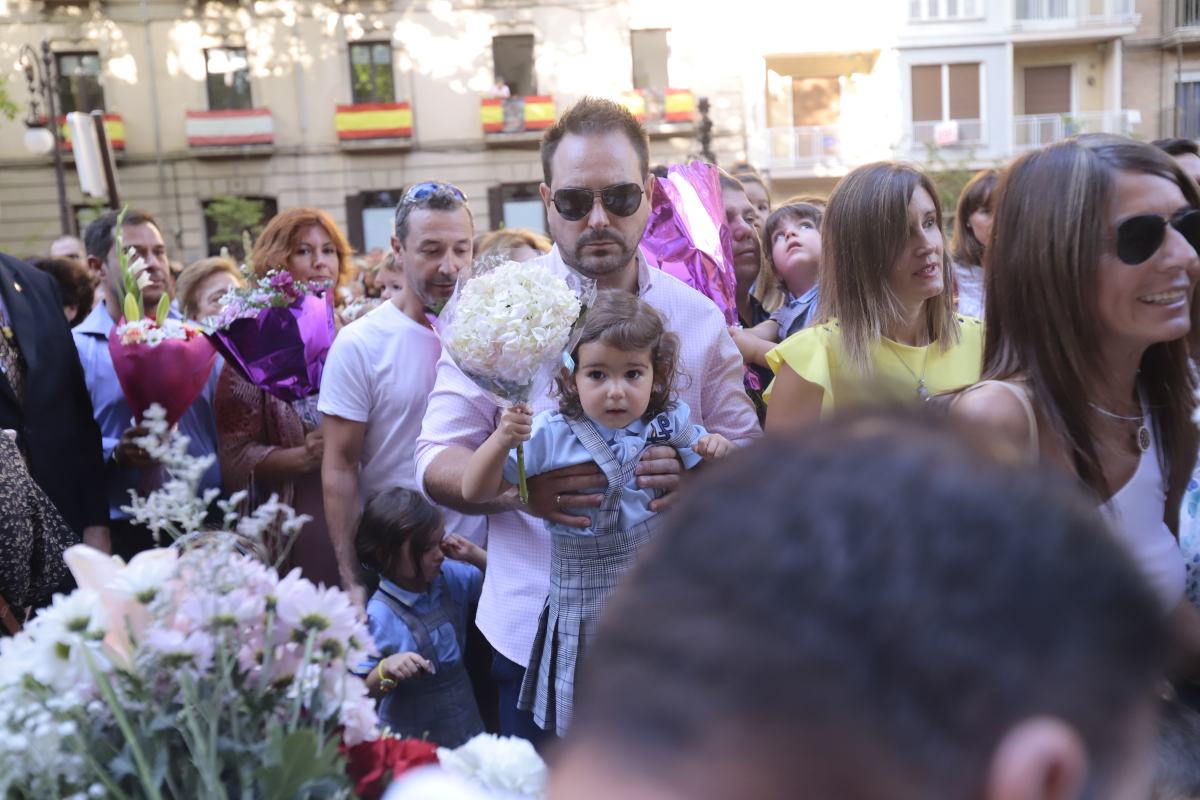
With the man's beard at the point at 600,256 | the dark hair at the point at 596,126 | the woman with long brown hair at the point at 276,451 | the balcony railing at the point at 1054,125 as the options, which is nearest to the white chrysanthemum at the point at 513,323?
the man's beard at the point at 600,256

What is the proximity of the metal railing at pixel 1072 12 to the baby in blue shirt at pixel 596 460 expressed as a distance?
90.8 ft

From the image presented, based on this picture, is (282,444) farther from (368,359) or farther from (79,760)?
(79,760)

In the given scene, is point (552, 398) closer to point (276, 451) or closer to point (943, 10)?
point (276, 451)

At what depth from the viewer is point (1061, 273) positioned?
6.40 ft

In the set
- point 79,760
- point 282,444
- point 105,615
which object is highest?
point 105,615

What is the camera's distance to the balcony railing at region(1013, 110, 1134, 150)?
26.2 metres

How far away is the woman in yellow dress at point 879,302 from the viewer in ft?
9.96

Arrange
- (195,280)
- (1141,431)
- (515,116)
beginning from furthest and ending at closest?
1. (515,116)
2. (195,280)
3. (1141,431)

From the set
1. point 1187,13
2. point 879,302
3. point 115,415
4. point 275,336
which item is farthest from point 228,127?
point 1187,13

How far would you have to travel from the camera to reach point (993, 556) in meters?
0.53

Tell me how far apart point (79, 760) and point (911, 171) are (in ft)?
9.10

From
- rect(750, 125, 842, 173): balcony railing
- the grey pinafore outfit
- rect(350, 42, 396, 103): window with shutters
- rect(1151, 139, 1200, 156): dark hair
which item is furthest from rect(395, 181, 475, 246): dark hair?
rect(750, 125, 842, 173): balcony railing

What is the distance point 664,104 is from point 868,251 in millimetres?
21081

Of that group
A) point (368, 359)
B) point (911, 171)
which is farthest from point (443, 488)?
point (911, 171)
